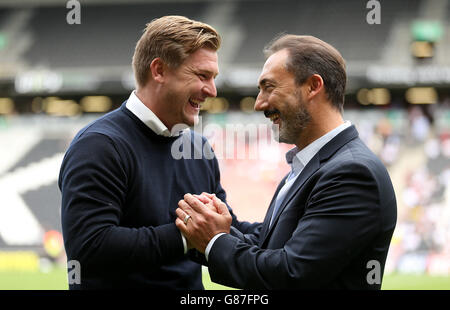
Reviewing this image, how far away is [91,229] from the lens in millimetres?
1955

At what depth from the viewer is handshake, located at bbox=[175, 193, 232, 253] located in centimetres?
207

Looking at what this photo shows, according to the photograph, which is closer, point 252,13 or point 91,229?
point 91,229

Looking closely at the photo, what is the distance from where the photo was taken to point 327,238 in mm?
1851

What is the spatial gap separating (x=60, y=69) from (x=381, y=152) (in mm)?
6890

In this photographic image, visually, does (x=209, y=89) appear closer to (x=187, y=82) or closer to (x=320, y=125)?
(x=187, y=82)

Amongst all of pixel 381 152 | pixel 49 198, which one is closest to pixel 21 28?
pixel 49 198

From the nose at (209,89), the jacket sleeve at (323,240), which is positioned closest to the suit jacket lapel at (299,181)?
the jacket sleeve at (323,240)

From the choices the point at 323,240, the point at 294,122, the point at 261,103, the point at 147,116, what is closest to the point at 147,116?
the point at 147,116

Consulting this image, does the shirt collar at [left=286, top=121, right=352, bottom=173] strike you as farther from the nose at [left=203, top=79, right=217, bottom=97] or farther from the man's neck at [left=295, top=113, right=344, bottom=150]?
the nose at [left=203, top=79, right=217, bottom=97]

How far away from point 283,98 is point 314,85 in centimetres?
13

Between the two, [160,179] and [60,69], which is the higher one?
[60,69]
